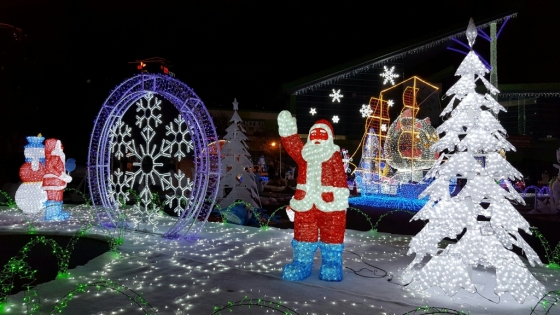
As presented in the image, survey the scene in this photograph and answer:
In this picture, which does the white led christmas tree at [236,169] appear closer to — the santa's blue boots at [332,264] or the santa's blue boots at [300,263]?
the santa's blue boots at [300,263]

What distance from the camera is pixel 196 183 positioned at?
870cm

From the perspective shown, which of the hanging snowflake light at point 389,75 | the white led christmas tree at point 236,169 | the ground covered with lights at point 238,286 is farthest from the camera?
the hanging snowflake light at point 389,75

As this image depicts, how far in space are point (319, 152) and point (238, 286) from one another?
6.87ft

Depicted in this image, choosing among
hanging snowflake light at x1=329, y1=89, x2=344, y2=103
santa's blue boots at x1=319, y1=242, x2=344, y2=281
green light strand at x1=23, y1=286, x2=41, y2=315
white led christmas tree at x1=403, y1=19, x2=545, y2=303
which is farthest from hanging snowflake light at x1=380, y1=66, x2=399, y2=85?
green light strand at x1=23, y1=286, x2=41, y2=315

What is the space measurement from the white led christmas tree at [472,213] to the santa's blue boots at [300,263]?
132cm

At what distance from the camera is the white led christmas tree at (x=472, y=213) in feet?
18.0

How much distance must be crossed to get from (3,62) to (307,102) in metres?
16.8

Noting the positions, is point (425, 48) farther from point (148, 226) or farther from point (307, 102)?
point (148, 226)

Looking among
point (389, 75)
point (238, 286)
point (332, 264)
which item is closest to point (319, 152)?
point (332, 264)

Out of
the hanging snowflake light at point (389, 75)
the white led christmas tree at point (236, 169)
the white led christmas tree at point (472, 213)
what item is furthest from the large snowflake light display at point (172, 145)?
the hanging snowflake light at point (389, 75)

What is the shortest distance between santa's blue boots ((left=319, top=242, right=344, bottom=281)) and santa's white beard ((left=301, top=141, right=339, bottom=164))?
1.19m

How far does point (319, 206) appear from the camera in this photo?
6.06 meters

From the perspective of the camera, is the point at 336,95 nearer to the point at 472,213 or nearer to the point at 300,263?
the point at 472,213

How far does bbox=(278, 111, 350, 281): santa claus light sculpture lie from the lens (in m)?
5.96
